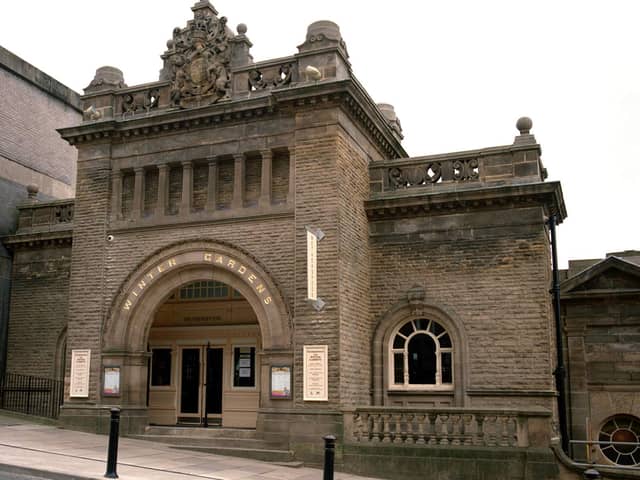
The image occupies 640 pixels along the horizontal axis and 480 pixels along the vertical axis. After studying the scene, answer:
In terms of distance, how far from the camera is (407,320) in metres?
18.4

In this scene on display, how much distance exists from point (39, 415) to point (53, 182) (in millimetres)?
8713

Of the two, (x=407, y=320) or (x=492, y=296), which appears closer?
(x=492, y=296)

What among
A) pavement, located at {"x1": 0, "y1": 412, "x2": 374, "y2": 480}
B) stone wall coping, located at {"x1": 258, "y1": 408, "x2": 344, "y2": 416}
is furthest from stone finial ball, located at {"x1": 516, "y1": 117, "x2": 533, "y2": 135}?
pavement, located at {"x1": 0, "y1": 412, "x2": 374, "y2": 480}

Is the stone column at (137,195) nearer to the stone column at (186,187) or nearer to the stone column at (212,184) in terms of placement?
the stone column at (186,187)

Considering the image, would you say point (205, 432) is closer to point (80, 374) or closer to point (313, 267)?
point (80, 374)

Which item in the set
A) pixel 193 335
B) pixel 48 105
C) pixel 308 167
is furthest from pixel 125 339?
pixel 48 105

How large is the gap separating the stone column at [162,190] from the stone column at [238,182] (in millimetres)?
1900

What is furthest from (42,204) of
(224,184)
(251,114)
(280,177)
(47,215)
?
(280,177)

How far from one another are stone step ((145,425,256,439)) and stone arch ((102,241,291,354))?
204 centimetres

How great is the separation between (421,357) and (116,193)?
868cm

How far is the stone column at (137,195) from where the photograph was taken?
62.7 ft

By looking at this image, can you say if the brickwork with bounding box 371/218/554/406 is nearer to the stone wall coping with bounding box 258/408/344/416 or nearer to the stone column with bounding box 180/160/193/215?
the stone wall coping with bounding box 258/408/344/416

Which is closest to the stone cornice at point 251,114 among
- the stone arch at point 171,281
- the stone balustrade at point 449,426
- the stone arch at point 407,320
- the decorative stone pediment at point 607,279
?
the stone arch at point 171,281

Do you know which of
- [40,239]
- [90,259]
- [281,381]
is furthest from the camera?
[40,239]
